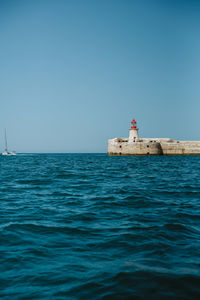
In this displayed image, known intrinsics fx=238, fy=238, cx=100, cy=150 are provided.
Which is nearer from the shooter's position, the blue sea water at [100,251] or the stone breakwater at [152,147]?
the blue sea water at [100,251]

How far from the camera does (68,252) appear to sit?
152 inches

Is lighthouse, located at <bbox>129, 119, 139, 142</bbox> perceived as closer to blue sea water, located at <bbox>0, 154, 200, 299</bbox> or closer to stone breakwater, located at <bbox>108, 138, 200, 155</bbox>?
stone breakwater, located at <bbox>108, 138, 200, 155</bbox>

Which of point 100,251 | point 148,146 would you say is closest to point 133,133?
point 148,146

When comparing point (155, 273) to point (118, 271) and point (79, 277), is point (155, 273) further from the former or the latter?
point (79, 277)

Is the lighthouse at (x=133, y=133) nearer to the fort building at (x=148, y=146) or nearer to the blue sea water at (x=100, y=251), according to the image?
the fort building at (x=148, y=146)

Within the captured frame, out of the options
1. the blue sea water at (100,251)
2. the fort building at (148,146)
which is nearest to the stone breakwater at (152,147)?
the fort building at (148,146)

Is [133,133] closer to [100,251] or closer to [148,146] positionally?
[148,146]

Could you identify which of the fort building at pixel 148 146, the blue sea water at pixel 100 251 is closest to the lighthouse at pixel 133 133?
the fort building at pixel 148 146

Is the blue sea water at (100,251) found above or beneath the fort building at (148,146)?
beneath

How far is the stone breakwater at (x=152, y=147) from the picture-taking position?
50.0 meters

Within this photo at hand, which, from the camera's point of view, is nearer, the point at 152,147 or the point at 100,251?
the point at 100,251

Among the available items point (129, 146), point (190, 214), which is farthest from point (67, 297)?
point (129, 146)

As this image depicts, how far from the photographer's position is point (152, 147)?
4997cm

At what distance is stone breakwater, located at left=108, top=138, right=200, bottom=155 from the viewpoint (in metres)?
50.0
